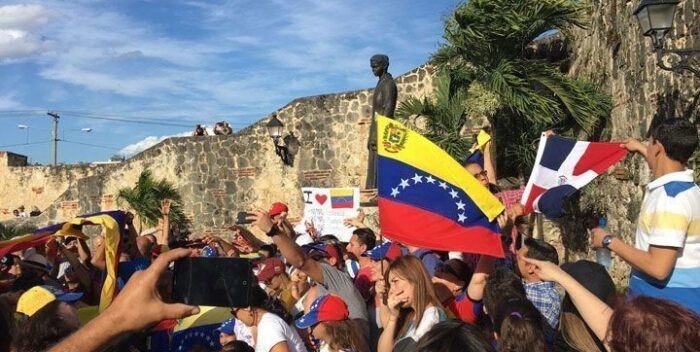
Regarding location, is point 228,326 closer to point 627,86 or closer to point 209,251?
point 209,251

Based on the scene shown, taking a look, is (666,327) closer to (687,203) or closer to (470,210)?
(687,203)

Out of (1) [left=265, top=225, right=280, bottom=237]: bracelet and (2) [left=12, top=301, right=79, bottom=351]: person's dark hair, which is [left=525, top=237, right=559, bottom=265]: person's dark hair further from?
(2) [left=12, top=301, right=79, bottom=351]: person's dark hair

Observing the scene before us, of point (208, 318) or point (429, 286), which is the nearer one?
point (429, 286)

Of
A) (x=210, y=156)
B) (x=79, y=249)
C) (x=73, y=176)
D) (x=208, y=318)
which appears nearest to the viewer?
(x=208, y=318)

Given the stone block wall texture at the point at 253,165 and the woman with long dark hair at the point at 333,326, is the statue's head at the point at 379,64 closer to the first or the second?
the stone block wall texture at the point at 253,165

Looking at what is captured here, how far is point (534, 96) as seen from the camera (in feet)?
36.1

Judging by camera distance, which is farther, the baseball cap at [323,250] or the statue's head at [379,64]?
the statue's head at [379,64]

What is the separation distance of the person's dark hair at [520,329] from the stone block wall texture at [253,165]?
1235 centimetres

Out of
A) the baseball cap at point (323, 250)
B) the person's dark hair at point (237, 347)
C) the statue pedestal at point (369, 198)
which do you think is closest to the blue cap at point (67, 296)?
the person's dark hair at point (237, 347)

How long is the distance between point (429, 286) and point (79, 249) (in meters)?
3.76

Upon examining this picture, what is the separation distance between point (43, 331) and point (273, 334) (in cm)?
161

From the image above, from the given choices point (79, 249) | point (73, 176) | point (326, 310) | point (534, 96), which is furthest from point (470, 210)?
point (73, 176)

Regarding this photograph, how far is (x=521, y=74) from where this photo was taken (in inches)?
455

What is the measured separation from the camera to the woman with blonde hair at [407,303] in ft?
12.5
